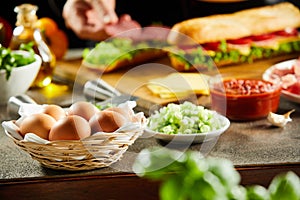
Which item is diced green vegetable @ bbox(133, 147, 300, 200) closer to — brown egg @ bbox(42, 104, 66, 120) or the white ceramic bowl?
brown egg @ bbox(42, 104, 66, 120)

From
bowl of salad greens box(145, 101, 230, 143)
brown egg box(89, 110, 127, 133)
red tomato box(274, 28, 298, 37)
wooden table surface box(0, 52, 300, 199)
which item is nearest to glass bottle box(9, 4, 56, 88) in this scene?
wooden table surface box(0, 52, 300, 199)

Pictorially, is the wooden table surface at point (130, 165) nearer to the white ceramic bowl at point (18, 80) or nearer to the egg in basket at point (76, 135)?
the egg in basket at point (76, 135)

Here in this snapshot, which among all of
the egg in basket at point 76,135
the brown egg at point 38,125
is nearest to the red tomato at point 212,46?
the egg in basket at point 76,135

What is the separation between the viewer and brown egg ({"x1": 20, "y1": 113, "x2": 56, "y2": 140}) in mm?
1614

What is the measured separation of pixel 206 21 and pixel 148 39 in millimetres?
259

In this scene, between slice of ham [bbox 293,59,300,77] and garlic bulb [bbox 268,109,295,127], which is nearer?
garlic bulb [bbox 268,109,295,127]

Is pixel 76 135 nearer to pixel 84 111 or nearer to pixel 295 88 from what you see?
pixel 84 111

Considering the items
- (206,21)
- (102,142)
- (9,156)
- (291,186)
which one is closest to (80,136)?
(102,142)

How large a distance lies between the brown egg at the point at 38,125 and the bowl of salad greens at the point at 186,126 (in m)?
0.33

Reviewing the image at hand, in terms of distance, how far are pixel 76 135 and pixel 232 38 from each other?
1282 millimetres

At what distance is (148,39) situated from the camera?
2.74 metres

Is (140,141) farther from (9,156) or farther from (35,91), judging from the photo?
(35,91)

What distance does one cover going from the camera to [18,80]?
2260 millimetres

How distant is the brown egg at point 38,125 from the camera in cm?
161
